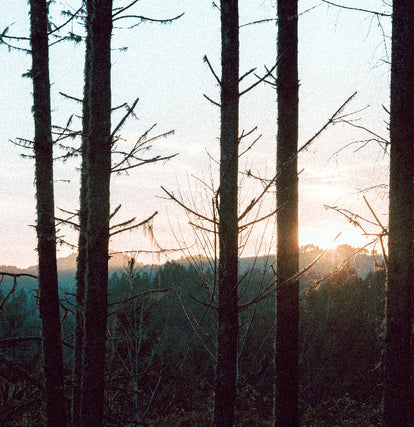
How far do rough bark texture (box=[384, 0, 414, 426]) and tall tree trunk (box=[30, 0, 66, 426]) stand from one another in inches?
190

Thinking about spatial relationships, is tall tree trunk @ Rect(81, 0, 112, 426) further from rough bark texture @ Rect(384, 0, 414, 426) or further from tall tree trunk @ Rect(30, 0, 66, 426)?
rough bark texture @ Rect(384, 0, 414, 426)

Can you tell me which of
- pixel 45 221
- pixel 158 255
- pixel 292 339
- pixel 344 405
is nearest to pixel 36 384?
pixel 45 221

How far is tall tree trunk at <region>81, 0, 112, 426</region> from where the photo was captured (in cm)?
424

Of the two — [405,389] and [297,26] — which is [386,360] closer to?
[405,389]

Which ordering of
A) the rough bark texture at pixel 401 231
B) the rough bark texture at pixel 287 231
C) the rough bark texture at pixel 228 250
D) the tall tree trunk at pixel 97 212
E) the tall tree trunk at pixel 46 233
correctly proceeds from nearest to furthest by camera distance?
1. the rough bark texture at pixel 228 250
2. the tall tree trunk at pixel 97 212
3. the rough bark texture at pixel 401 231
4. the tall tree trunk at pixel 46 233
5. the rough bark texture at pixel 287 231

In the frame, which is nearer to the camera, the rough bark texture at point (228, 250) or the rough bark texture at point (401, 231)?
the rough bark texture at point (228, 250)

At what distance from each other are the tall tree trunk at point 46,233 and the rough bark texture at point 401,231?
483 cm

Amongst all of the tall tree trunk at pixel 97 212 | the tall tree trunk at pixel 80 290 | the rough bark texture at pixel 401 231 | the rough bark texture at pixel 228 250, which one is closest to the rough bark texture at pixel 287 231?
the rough bark texture at pixel 401 231

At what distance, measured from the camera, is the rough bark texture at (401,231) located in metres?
5.38

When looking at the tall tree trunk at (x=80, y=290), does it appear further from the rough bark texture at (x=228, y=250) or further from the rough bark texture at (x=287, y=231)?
the rough bark texture at (x=287, y=231)

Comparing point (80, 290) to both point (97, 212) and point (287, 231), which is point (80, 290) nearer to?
point (97, 212)

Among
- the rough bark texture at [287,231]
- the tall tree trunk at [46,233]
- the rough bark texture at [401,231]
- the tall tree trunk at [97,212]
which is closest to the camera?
the tall tree trunk at [97,212]

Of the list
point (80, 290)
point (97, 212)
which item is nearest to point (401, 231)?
point (97, 212)

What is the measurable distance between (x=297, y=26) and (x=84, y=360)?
6.13 meters
